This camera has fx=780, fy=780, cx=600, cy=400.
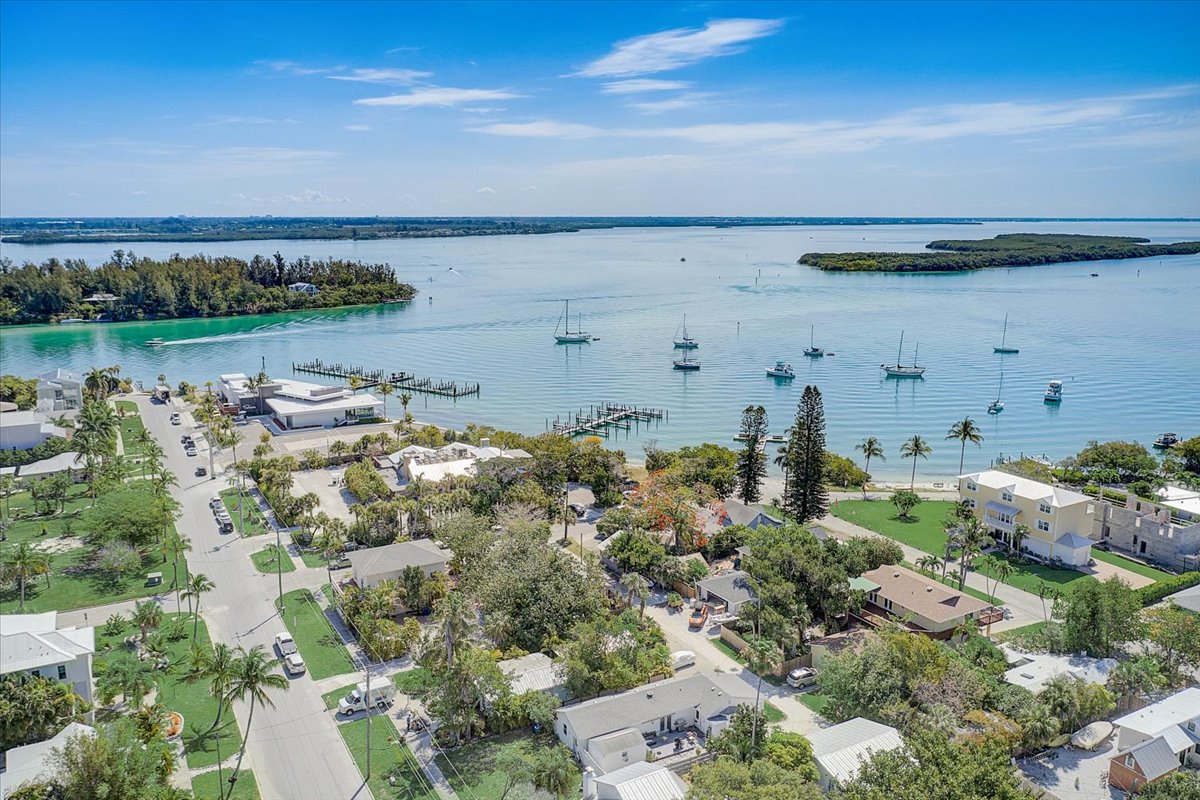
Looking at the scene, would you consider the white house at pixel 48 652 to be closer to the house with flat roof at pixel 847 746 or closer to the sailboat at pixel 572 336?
the house with flat roof at pixel 847 746

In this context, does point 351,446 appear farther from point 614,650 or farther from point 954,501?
point 954,501

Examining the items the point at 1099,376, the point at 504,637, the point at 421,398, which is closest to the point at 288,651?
the point at 504,637

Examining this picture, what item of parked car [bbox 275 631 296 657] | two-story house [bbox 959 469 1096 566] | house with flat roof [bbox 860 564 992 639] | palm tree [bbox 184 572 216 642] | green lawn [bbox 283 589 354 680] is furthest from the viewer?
two-story house [bbox 959 469 1096 566]

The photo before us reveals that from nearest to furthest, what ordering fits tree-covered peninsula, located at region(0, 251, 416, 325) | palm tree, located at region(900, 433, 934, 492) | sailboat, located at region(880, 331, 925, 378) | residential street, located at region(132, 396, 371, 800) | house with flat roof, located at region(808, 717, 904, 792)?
house with flat roof, located at region(808, 717, 904, 792) → residential street, located at region(132, 396, 371, 800) → palm tree, located at region(900, 433, 934, 492) → sailboat, located at region(880, 331, 925, 378) → tree-covered peninsula, located at region(0, 251, 416, 325)

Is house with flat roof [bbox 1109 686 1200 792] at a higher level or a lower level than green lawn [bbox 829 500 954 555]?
higher

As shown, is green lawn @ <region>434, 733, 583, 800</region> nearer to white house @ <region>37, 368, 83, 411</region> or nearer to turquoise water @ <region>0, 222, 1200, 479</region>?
turquoise water @ <region>0, 222, 1200, 479</region>

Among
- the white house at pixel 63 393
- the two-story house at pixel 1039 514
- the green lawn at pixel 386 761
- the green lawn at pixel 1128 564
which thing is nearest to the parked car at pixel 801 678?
the green lawn at pixel 386 761

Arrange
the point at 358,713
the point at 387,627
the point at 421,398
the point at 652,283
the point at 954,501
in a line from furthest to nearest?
the point at 652,283 → the point at 421,398 → the point at 954,501 → the point at 387,627 → the point at 358,713

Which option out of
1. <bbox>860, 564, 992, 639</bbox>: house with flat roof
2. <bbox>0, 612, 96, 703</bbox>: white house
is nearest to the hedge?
<bbox>860, 564, 992, 639</bbox>: house with flat roof
